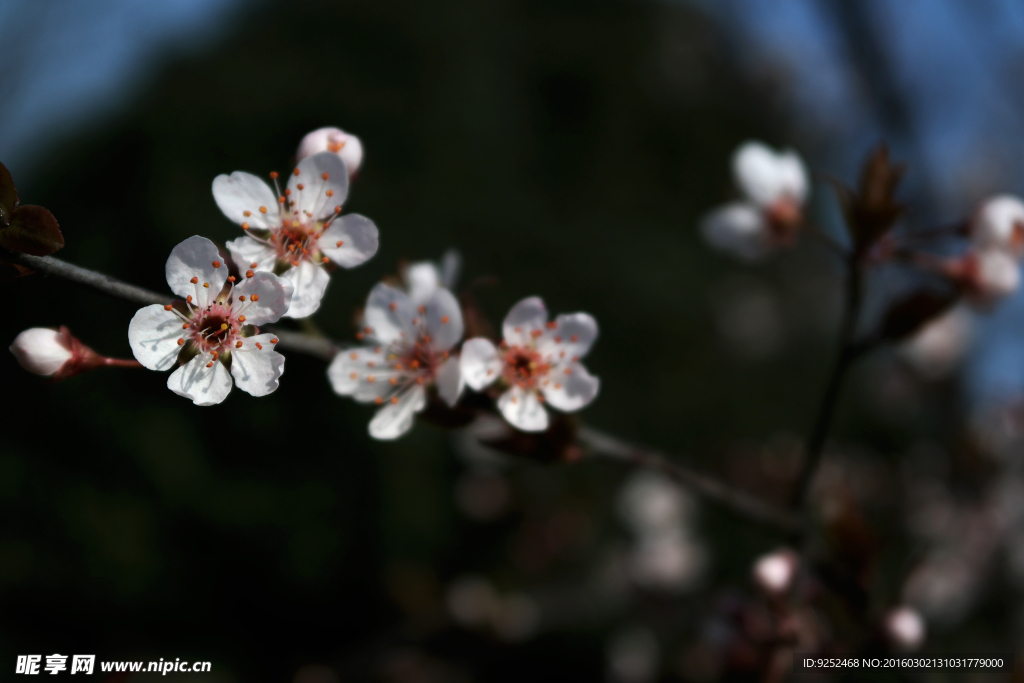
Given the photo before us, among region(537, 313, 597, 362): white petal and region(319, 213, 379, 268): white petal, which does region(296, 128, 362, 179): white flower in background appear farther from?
region(537, 313, 597, 362): white petal

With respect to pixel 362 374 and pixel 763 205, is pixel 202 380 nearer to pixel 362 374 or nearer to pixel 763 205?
pixel 362 374

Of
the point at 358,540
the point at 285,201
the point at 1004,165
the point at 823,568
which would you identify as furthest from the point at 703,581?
the point at 1004,165

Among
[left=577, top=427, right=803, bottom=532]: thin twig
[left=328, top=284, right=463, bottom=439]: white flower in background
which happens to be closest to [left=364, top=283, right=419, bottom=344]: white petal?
[left=328, top=284, right=463, bottom=439]: white flower in background

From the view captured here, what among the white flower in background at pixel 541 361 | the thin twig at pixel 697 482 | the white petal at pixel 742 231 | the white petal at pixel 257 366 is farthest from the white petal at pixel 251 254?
the white petal at pixel 742 231

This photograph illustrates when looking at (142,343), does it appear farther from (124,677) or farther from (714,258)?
(714,258)

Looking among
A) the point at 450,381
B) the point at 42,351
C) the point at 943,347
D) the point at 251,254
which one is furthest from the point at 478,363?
the point at 943,347
